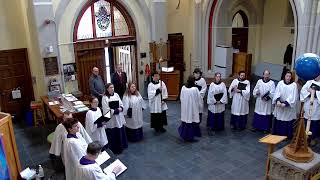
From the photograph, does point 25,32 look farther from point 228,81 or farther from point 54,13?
point 228,81

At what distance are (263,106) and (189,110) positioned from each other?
2.12 meters

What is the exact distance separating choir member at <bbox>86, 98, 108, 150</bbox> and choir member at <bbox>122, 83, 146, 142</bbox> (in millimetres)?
976

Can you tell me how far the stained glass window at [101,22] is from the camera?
1045 cm

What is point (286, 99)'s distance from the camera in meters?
7.83

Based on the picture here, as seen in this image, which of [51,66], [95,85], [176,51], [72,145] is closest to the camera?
[72,145]

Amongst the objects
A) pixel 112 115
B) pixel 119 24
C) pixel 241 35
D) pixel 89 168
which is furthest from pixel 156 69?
pixel 89 168

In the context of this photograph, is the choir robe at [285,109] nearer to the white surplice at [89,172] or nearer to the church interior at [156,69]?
the church interior at [156,69]

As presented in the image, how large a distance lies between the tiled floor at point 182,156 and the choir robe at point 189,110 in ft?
0.93

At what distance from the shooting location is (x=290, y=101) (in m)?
7.75

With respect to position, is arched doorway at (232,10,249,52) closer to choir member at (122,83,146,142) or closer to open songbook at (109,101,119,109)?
choir member at (122,83,146,142)

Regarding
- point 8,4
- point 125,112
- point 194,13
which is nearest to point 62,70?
point 8,4

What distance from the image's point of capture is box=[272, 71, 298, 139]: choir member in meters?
7.78

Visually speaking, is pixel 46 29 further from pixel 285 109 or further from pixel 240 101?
pixel 285 109

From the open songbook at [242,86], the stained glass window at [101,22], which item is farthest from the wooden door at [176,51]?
the open songbook at [242,86]
